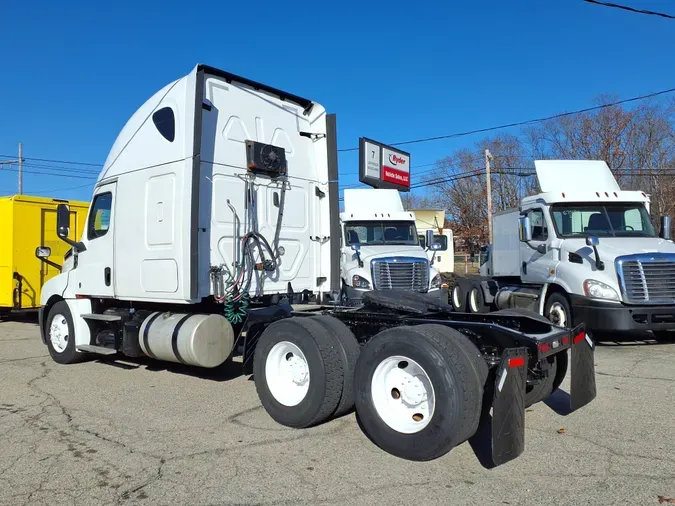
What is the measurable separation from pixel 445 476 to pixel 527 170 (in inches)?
1656

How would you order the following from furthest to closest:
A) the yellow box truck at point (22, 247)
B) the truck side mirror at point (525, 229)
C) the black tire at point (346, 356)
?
1. the yellow box truck at point (22, 247)
2. the truck side mirror at point (525, 229)
3. the black tire at point (346, 356)

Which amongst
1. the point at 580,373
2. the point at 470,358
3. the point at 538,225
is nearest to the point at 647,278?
the point at 538,225

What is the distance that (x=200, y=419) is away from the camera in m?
5.64

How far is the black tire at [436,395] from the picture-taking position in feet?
13.3

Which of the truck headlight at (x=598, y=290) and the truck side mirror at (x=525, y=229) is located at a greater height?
the truck side mirror at (x=525, y=229)

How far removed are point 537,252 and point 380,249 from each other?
346 centimetres

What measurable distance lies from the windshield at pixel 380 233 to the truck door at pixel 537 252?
2.86m

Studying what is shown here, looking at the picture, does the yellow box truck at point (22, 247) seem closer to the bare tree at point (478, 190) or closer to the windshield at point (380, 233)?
the windshield at point (380, 233)

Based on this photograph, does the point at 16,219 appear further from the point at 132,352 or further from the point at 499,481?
the point at 499,481

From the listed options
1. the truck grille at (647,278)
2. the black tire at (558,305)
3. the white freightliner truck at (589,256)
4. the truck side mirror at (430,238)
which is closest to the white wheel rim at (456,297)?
the white freightliner truck at (589,256)

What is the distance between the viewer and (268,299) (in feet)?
24.4

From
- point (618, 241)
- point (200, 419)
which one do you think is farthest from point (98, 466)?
point (618, 241)

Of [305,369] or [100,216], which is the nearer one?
[305,369]

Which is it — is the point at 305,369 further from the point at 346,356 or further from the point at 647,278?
the point at 647,278
